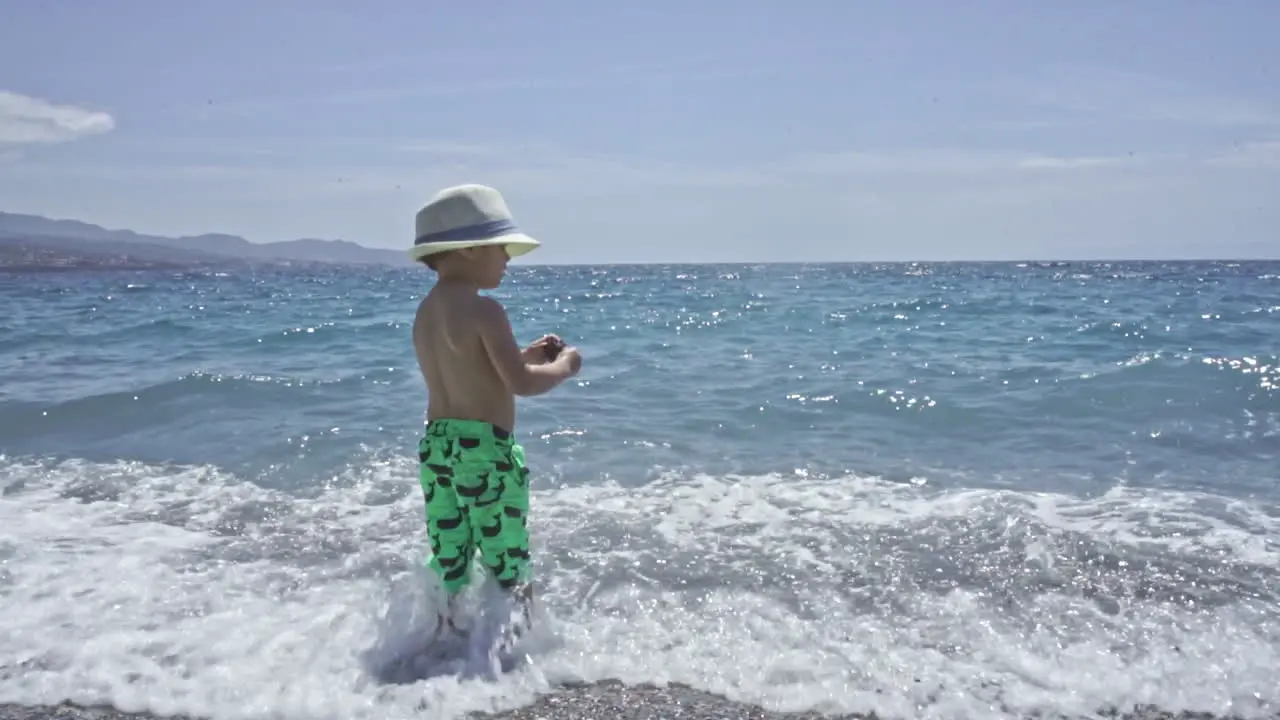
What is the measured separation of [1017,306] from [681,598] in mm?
17260

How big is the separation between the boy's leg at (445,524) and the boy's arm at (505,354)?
0.37 metres

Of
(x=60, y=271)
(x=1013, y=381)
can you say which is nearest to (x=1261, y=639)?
(x=1013, y=381)

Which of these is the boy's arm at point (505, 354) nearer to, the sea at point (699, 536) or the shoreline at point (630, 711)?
the sea at point (699, 536)

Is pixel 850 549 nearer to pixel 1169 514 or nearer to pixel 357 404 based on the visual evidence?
pixel 1169 514

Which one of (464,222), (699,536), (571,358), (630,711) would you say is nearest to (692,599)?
(699,536)

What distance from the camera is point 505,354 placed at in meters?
3.40

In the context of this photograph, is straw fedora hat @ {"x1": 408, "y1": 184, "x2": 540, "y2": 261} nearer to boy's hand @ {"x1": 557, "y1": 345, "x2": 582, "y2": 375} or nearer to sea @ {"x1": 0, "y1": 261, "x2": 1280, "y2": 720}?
boy's hand @ {"x1": 557, "y1": 345, "x2": 582, "y2": 375}

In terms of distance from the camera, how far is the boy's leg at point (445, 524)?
360cm

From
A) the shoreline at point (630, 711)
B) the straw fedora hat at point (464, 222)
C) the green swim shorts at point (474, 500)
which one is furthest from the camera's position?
the green swim shorts at point (474, 500)

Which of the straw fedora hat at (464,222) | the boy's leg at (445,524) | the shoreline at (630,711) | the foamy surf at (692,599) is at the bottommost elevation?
the shoreline at (630,711)

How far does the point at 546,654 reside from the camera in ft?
11.9

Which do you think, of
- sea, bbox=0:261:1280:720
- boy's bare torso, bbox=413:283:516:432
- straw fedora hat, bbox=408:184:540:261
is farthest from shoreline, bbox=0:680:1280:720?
straw fedora hat, bbox=408:184:540:261

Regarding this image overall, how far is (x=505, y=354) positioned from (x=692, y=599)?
148 centimetres

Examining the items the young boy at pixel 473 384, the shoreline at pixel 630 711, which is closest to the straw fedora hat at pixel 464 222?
the young boy at pixel 473 384
